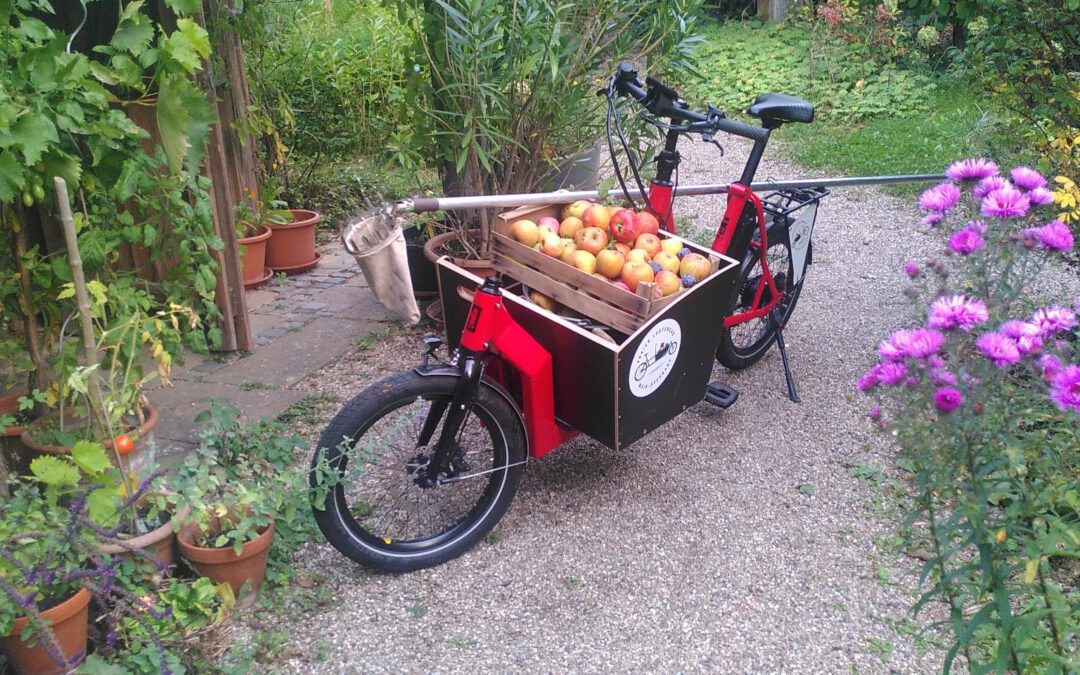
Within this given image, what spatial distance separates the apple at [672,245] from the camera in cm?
309

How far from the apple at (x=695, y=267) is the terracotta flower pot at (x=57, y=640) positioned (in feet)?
6.82

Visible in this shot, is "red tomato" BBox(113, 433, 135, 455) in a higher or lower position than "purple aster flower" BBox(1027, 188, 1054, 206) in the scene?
lower

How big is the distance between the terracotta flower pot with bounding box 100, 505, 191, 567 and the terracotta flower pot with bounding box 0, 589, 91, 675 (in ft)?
0.56

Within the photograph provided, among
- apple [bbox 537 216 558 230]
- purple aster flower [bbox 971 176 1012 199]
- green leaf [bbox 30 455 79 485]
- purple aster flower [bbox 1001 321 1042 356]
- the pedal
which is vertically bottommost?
the pedal

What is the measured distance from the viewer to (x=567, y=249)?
10.0 feet

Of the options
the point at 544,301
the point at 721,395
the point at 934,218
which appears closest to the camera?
the point at 934,218

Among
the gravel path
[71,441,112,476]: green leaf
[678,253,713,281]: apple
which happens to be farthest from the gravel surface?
[678,253,713,281]: apple

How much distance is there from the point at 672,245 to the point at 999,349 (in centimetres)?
164

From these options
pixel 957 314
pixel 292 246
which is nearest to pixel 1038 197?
pixel 957 314

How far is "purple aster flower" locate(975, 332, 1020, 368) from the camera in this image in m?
1.53

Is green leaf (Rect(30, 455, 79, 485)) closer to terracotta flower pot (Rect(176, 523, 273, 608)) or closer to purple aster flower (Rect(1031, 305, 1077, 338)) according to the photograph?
terracotta flower pot (Rect(176, 523, 273, 608))

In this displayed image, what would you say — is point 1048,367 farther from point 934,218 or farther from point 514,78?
point 514,78

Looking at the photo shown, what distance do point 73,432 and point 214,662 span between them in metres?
1.06

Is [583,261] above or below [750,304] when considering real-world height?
above
